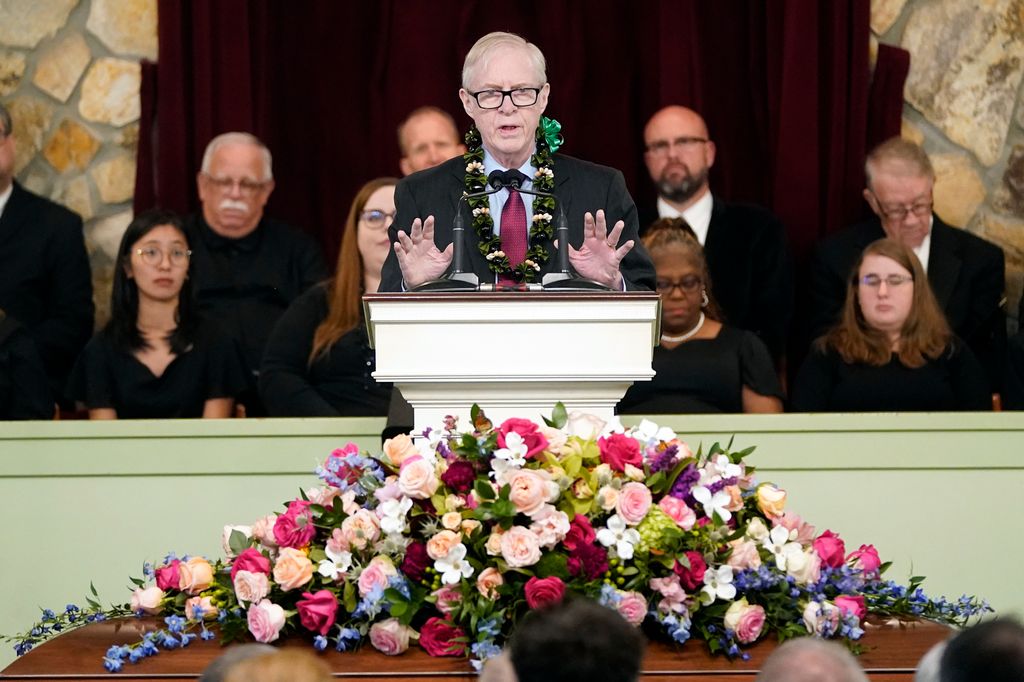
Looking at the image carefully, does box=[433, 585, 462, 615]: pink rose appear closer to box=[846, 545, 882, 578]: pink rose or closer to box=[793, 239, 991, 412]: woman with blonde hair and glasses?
box=[846, 545, 882, 578]: pink rose

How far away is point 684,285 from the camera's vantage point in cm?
527

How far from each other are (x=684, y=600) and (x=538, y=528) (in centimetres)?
29

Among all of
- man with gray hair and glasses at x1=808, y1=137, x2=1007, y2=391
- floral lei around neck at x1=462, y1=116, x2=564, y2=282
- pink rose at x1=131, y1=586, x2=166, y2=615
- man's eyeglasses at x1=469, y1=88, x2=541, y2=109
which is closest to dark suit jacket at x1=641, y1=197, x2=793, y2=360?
man with gray hair and glasses at x1=808, y1=137, x2=1007, y2=391

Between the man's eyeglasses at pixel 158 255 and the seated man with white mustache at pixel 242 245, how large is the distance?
2.10ft

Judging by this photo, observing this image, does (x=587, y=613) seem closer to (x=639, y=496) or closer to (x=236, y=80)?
(x=639, y=496)

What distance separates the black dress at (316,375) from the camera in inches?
Result: 205

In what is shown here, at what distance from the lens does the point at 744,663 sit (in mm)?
3113

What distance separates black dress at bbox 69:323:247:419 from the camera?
5.44 metres

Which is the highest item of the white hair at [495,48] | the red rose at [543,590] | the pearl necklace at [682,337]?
the white hair at [495,48]

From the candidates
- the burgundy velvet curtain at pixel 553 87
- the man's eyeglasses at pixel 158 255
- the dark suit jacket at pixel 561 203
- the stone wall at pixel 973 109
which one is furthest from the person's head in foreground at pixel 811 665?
the stone wall at pixel 973 109

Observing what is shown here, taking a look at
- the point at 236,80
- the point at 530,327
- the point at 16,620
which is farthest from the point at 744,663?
the point at 236,80

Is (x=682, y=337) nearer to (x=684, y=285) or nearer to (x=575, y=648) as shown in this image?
(x=684, y=285)

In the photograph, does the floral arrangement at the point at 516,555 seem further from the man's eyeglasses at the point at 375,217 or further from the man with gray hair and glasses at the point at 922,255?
the man with gray hair and glasses at the point at 922,255

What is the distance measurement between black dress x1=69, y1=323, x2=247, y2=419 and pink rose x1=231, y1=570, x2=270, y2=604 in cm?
228
